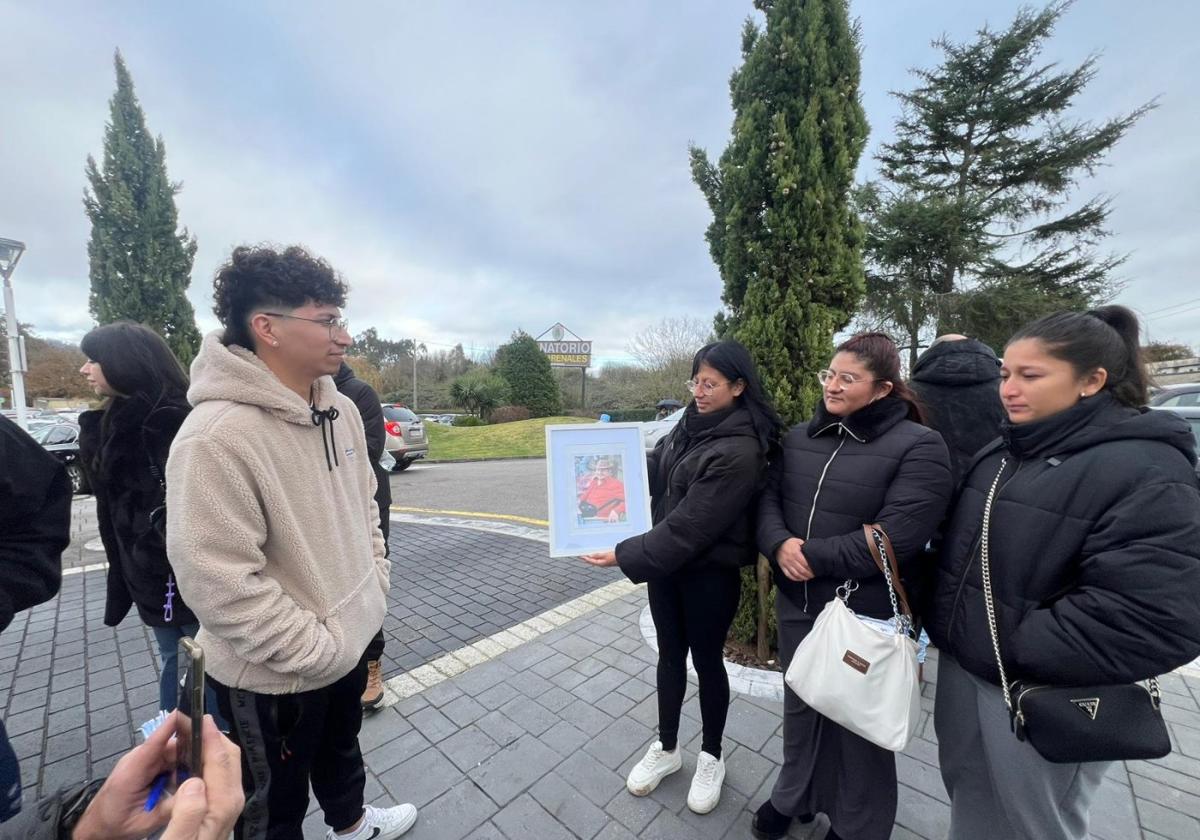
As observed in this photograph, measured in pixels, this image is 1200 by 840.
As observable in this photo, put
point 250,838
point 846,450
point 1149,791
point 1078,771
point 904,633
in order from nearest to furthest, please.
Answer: point 250,838
point 1078,771
point 904,633
point 846,450
point 1149,791

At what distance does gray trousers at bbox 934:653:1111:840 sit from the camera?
1.45 m

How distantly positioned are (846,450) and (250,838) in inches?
87.2

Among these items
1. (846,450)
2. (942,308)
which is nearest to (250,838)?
(846,450)

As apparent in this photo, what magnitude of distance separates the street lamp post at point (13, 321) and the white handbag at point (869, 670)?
44.3ft

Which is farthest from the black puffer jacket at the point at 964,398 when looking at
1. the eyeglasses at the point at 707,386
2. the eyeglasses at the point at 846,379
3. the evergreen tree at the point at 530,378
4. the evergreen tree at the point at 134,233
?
the evergreen tree at the point at 530,378

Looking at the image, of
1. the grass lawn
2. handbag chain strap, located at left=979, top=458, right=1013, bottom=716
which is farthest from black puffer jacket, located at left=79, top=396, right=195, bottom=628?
the grass lawn

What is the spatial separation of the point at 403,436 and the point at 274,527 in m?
12.1

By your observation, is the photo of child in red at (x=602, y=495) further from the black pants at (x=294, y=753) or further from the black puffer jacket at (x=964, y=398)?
the black puffer jacket at (x=964, y=398)

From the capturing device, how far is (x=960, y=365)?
2.65 meters

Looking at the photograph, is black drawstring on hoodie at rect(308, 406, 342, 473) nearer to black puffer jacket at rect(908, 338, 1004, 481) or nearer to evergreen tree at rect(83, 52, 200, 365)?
black puffer jacket at rect(908, 338, 1004, 481)

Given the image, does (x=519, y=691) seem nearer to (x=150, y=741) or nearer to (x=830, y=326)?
(x=150, y=741)

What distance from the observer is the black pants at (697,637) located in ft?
6.95

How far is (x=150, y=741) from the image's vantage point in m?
0.83

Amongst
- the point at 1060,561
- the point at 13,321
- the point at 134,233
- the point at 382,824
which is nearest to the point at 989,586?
the point at 1060,561
